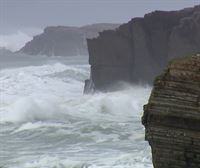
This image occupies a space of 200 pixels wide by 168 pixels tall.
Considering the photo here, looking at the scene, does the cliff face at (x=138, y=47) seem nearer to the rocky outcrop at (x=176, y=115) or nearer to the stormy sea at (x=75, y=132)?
the stormy sea at (x=75, y=132)

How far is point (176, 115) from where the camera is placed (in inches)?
301

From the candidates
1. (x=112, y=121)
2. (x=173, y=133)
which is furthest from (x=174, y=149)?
(x=112, y=121)

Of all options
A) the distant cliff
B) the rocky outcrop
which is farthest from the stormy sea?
the distant cliff

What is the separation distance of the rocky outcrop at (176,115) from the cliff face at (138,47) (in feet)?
112

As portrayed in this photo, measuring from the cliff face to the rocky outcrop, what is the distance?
34.0m

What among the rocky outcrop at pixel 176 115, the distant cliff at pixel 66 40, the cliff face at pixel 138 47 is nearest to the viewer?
the rocky outcrop at pixel 176 115

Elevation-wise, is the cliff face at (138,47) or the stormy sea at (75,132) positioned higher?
the cliff face at (138,47)

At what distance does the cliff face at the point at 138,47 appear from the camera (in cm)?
4419

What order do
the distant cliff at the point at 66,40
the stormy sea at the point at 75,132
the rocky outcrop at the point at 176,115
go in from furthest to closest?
the distant cliff at the point at 66,40
the stormy sea at the point at 75,132
the rocky outcrop at the point at 176,115

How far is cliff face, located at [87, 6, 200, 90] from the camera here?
44.2 meters

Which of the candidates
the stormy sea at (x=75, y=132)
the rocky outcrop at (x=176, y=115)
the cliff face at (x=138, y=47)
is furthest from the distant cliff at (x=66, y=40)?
the rocky outcrop at (x=176, y=115)

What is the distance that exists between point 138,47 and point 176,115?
37.9 metres

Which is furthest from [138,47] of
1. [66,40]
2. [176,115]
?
[66,40]

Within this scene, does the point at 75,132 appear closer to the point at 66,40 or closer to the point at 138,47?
the point at 138,47
